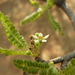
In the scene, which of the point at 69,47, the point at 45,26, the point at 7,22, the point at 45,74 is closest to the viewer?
the point at 45,74

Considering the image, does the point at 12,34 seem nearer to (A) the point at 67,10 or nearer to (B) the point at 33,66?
(B) the point at 33,66

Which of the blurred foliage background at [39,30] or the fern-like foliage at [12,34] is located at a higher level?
the blurred foliage background at [39,30]

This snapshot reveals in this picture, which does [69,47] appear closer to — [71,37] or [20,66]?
[71,37]

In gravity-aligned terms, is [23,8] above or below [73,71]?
above

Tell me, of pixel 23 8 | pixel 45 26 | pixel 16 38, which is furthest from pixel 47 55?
pixel 16 38

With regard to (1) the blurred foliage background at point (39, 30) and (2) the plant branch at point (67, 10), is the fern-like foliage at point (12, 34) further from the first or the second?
(1) the blurred foliage background at point (39, 30)

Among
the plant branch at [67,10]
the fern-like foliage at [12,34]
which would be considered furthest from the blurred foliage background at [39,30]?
the fern-like foliage at [12,34]

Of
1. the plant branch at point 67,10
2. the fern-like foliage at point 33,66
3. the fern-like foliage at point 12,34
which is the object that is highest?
the plant branch at point 67,10

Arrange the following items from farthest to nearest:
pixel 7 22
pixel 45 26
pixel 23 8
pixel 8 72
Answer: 1. pixel 23 8
2. pixel 45 26
3. pixel 8 72
4. pixel 7 22
